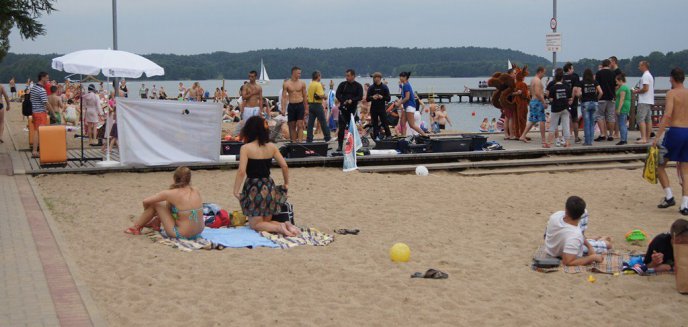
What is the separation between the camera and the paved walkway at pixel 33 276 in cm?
623

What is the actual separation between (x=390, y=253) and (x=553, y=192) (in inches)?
232

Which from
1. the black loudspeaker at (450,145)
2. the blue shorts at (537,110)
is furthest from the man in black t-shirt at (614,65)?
the black loudspeaker at (450,145)

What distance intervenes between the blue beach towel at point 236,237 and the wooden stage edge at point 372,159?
218 inches

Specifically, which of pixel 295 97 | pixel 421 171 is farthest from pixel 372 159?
pixel 295 97

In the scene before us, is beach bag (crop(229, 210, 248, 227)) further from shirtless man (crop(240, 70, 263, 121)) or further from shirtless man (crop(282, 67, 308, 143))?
shirtless man (crop(282, 67, 308, 143))

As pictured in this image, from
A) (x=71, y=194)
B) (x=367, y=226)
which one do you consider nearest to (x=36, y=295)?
(x=367, y=226)

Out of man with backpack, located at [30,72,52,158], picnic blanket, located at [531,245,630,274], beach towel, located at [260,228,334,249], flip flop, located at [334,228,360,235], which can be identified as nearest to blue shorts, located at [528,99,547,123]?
flip flop, located at [334,228,360,235]

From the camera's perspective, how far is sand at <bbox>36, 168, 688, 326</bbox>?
666 cm

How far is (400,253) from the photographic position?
28.0 feet

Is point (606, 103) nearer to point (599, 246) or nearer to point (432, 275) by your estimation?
point (599, 246)

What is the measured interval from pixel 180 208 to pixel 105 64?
6.43m

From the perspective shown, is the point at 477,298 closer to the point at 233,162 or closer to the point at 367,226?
the point at 367,226

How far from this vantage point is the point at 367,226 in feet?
34.6

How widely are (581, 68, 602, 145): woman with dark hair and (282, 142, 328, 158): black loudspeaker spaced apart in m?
5.90
